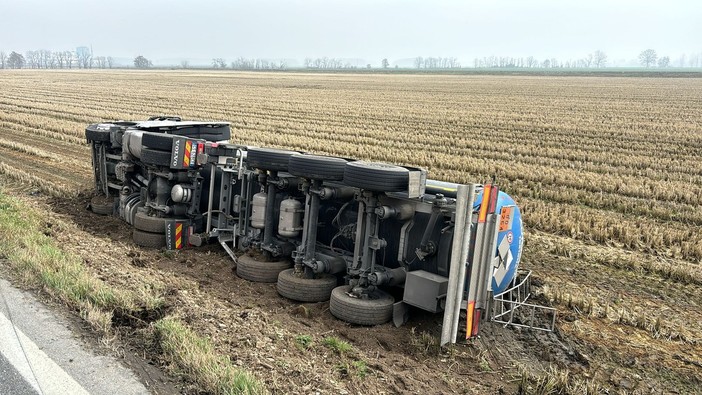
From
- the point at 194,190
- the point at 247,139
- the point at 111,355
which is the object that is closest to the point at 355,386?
the point at 111,355

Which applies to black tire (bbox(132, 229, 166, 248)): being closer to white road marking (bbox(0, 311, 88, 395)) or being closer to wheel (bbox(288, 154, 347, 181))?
wheel (bbox(288, 154, 347, 181))

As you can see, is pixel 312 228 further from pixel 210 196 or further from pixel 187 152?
pixel 187 152

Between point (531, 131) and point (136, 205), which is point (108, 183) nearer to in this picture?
point (136, 205)

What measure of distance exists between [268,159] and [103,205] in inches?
177

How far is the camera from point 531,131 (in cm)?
2297

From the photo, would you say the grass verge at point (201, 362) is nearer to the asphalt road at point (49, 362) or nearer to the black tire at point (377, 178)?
the asphalt road at point (49, 362)

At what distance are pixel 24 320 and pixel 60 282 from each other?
27.0 inches

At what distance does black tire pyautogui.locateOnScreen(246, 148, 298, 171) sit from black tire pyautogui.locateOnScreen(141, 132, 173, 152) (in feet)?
5.18

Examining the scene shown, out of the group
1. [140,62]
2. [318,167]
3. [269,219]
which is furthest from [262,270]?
[140,62]

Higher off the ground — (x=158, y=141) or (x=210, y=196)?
(x=158, y=141)

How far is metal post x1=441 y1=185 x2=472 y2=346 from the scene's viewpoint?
5086mm

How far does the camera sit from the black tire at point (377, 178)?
5.55 meters

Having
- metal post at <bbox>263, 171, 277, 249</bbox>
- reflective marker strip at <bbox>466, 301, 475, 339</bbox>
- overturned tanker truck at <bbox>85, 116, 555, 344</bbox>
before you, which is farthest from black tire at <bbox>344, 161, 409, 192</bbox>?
metal post at <bbox>263, 171, 277, 249</bbox>

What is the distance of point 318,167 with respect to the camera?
6.12 metres
